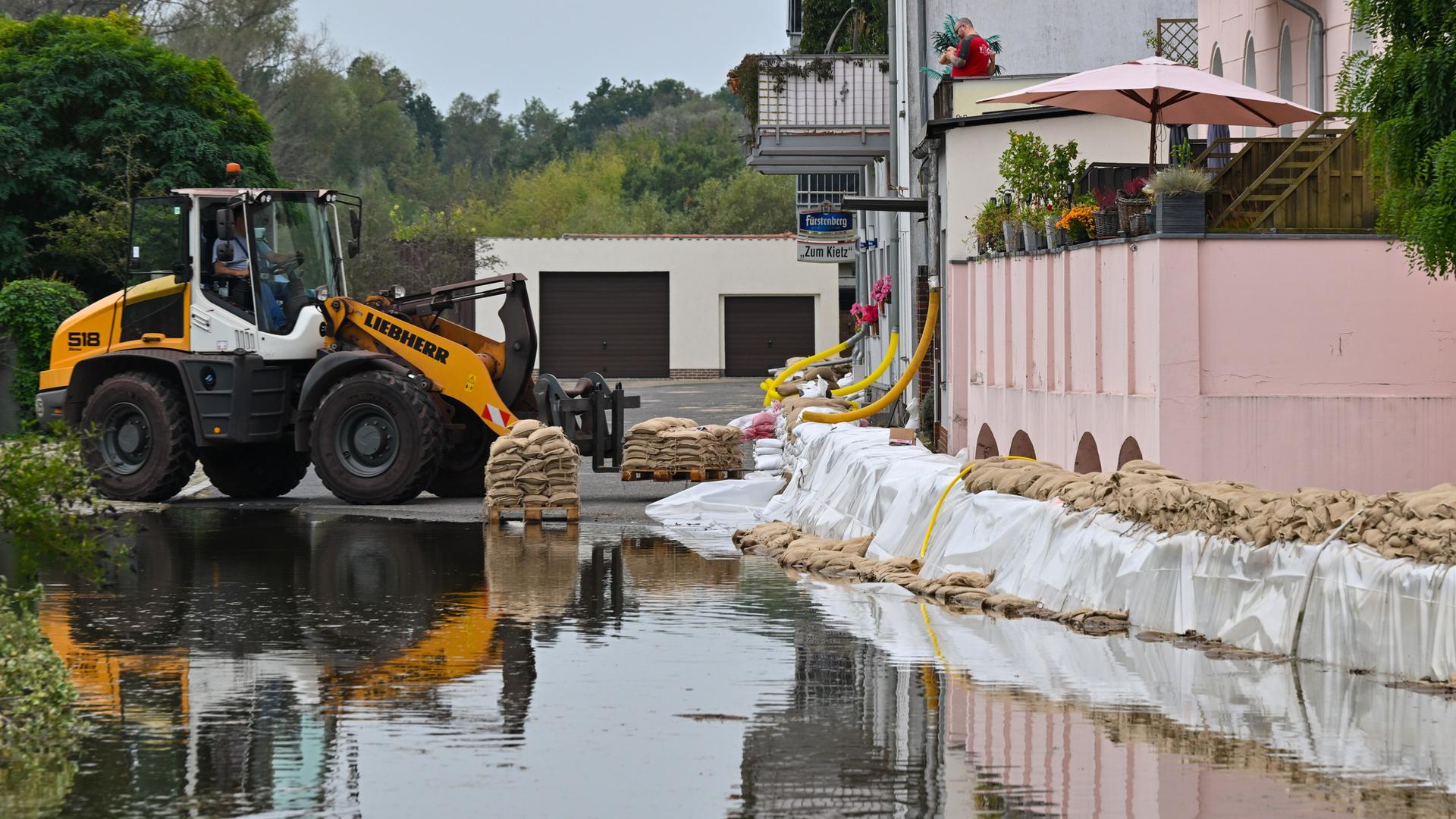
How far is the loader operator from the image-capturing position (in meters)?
21.9

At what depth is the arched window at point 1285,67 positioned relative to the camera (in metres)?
21.1

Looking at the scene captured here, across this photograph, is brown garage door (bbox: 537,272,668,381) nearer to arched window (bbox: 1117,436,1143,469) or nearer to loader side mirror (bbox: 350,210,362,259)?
loader side mirror (bbox: 350,210,362,259)

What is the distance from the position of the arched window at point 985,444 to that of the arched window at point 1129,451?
4699 millimetres

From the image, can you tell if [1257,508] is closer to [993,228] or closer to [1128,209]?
[1128,209]

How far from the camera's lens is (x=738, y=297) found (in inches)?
2333

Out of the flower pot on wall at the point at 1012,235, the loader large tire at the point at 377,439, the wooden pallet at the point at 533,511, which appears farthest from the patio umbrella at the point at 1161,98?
the loader large tire at the point at 377,439

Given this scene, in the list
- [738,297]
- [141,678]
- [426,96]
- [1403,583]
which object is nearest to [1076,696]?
[1403,583]

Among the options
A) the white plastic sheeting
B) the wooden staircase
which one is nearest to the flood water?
the white plastic sheeting

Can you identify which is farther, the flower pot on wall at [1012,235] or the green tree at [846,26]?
the green tree at [846,26]

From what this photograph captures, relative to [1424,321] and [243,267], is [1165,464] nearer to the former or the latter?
[1424,321]

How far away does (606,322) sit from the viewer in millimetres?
58938

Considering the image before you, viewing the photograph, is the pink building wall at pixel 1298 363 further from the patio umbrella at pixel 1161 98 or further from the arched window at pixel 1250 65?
the arched window at pixel 1250 65

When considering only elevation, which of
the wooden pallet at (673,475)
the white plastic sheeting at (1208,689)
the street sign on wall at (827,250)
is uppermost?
the street sign on wall at (827,250)

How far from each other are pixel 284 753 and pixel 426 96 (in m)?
133
